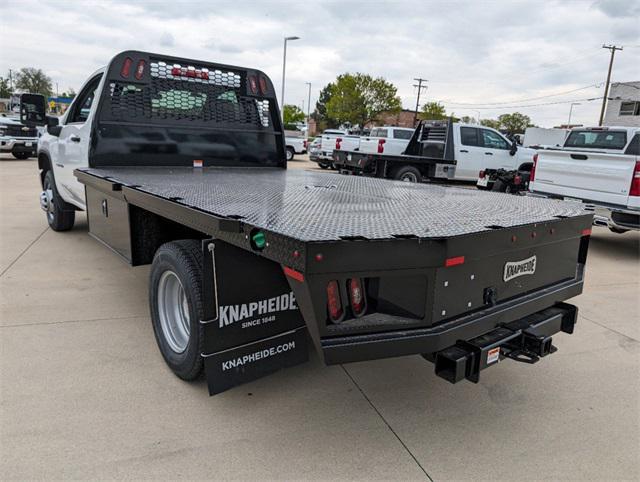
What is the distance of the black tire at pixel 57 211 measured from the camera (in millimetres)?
6562

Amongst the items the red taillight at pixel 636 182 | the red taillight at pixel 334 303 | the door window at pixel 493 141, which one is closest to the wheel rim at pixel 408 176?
the door window at pixel 493 141

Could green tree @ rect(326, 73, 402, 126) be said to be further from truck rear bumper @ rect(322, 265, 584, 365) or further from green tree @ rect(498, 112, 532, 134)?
truck rear bumper @ rect(322, 265, 584, 365)

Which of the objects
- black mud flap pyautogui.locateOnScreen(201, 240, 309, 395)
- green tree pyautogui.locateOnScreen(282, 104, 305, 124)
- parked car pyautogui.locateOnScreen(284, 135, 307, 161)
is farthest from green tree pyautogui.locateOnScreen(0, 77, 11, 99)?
black mud flap pyautogui.locateOnScreen(201, 240, 309, 395)

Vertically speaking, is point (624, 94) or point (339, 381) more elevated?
point (624, 94)

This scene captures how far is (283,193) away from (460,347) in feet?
5.66

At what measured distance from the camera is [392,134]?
56.8 ft

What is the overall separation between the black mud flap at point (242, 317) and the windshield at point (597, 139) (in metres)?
8.21

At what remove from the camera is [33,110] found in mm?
5719

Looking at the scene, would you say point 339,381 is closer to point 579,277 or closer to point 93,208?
point 579,277

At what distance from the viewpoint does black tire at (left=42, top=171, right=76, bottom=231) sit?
21.5 feet

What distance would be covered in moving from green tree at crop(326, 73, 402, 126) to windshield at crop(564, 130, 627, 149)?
165ft

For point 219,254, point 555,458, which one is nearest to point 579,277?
point 555,458

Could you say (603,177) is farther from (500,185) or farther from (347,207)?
(347,207)

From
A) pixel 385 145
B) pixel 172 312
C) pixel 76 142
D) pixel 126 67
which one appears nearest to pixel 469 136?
pixel 385 145
